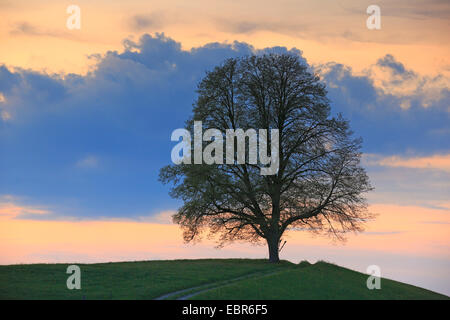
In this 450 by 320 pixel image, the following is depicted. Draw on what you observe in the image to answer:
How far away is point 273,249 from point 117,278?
14033 mm

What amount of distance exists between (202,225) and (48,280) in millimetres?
13631

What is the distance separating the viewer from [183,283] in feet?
94.8

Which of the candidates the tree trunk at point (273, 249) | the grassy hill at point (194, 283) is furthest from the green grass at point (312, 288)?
the tree trunk at point (273, 249)

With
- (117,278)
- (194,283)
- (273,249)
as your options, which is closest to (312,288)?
(194,283)

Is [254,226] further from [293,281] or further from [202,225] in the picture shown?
[293,281]

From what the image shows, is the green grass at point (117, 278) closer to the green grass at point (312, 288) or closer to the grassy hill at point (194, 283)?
the grassy hill at point (194, 283)

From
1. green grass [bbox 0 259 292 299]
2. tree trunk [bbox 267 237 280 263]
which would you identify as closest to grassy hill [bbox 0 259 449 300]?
green grass [bbox 0 259 292 299]

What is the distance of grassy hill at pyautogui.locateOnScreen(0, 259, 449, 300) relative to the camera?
2577cm

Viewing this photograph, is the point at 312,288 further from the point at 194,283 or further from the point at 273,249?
the point at 273,249

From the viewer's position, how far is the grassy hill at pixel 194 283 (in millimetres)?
25766

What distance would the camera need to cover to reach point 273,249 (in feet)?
131

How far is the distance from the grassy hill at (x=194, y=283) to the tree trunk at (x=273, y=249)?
2.14m

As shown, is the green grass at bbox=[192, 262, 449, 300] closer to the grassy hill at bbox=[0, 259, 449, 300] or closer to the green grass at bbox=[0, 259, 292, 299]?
the grassy hill at bbox=[0, 259, 449, 300]
